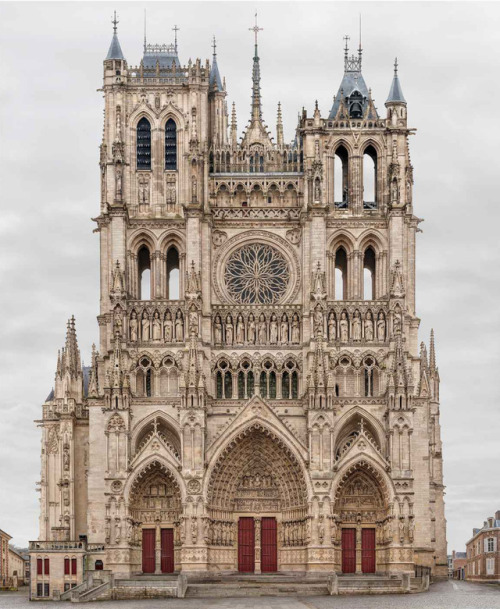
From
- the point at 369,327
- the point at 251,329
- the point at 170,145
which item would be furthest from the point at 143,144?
the point at 369,327

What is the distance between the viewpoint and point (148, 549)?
85.8 metres

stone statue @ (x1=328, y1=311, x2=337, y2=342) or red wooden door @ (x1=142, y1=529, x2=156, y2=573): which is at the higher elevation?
stone statue @ (x1=328, y1=311, x2=337, y2=342)

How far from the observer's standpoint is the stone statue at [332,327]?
8662 centimetres

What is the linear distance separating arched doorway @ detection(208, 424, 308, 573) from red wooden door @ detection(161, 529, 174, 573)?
3.05 m

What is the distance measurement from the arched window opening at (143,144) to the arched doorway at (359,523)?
2473 centimetres

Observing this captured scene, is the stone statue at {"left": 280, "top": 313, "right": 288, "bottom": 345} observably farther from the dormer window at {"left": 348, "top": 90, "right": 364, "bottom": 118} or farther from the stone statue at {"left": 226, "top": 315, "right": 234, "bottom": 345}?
the dormer window at {"left": 348, "top": 90, "right": 364, "bottom": 118}

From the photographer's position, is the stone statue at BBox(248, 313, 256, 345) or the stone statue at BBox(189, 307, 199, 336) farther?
the stone statue at BBox(248, 313, 256, 345)

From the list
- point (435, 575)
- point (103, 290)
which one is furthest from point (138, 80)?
point (435, 575)

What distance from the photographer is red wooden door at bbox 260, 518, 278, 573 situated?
283 ft

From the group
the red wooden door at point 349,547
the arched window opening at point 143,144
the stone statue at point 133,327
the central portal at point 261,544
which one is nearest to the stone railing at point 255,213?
the arched window opening at point 143,144

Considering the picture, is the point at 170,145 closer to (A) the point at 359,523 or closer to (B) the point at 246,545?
(B) the point at 246,545

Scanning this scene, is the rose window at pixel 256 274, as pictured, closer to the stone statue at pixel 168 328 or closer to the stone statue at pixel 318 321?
the stone statue at pixel 318 321

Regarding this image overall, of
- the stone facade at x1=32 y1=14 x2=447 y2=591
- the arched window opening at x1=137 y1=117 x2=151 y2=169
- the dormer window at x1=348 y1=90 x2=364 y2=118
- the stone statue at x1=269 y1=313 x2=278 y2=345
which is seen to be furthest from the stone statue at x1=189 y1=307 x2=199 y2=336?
the dormer window at x1=348 y1=90 x2=364 y2=118

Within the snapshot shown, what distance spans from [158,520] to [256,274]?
17059 millimetres
